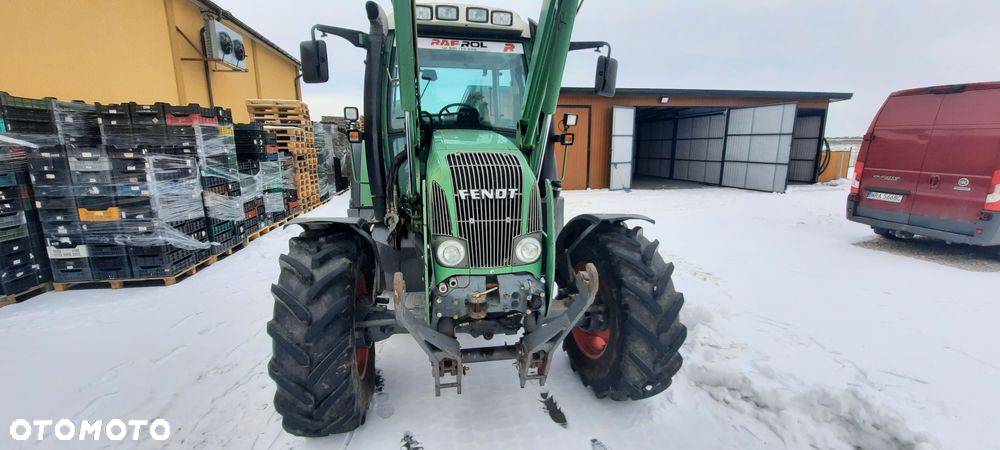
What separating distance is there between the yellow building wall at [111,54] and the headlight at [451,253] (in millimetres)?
8265

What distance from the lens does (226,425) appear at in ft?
9.18

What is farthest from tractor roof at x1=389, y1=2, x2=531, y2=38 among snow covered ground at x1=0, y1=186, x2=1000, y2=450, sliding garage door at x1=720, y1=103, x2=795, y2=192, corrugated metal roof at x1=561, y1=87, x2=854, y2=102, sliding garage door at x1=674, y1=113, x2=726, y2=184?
sliding garage door at x1=674, y1=113, x2=726, y2=184

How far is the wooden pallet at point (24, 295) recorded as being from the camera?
4.72 metres

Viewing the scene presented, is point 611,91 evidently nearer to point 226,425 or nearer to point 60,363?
point 226,425

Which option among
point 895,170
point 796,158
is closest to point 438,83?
point 895,170

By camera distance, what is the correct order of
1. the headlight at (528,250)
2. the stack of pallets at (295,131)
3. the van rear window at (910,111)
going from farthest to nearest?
1. the stack of pallets at (295,131)
2. the van rear window at (910,111)
3. the headlight at (528,250)

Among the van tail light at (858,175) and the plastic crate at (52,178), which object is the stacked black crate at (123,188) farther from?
the van tail light at (858,175)

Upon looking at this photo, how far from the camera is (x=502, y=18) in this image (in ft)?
11.0

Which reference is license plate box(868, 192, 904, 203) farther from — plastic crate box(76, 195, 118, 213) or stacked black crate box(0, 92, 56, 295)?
stacked black crate box(0, 92, 56, 295)

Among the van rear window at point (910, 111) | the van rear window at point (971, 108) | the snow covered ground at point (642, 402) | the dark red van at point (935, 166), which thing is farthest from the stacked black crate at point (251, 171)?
the van rear window at point (971, 108)

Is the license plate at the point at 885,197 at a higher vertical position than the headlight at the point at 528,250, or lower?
lower

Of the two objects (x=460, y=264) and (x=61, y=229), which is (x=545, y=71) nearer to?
(x=460, y=264)

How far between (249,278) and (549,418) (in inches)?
189

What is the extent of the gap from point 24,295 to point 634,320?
6956 millimetres
